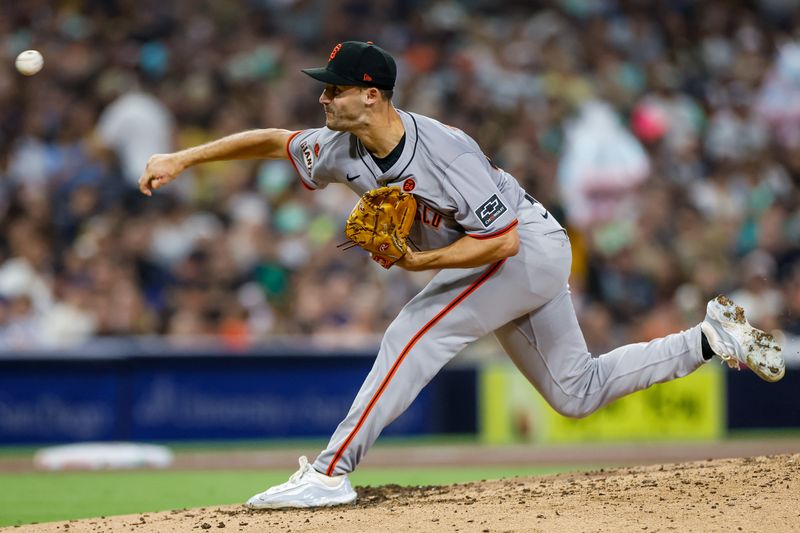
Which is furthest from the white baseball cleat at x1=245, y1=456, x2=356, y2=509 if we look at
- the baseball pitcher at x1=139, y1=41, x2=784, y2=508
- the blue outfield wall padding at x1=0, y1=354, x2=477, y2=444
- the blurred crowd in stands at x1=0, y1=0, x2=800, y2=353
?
the blurred crowd in stands at x1=0, y1=0, x2=800, y2=353

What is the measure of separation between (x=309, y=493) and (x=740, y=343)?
81.2 inches

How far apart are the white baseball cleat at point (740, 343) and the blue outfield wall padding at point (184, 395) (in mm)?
5384

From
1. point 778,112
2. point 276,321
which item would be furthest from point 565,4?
point 276,321

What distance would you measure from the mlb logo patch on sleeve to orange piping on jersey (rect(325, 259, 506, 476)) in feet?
1.04

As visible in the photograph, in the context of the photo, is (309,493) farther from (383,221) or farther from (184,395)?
(184,395)

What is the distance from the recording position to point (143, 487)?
815 cm

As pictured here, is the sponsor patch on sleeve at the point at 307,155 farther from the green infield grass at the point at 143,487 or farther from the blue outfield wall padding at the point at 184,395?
the blue outfield wall padding at the point at 184,395

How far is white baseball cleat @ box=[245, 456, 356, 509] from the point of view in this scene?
5.31 m

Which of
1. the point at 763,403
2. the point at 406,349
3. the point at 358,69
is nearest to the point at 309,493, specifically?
the point at 406,349

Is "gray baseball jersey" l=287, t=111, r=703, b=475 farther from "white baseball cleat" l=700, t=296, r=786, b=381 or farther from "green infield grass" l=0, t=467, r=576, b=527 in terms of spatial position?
"green infield grass" l=0, t=467, r=576, b=527

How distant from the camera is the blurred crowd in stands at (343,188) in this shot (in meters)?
11.1

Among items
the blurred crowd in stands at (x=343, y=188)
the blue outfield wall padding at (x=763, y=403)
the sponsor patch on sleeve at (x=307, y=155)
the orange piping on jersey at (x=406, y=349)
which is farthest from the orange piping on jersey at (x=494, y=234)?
the blue outfield wall padding at (x=763, y=403)

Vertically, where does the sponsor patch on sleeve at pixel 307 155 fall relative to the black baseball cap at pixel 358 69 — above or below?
below

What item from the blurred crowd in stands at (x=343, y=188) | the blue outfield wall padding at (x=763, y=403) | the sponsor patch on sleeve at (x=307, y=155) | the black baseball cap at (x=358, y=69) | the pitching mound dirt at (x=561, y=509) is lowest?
the pitching mound dirt at (x=561, y=509)
